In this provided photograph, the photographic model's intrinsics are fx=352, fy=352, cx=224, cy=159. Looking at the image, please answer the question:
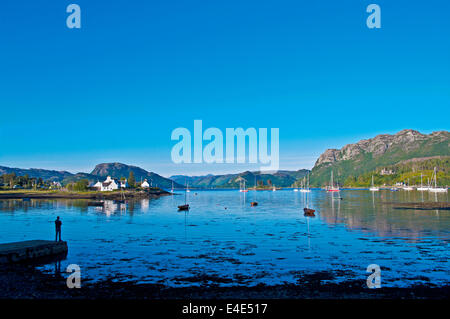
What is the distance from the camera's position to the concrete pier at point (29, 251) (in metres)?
39.5

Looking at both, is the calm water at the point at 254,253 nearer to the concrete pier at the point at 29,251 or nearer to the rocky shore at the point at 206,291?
the rocky shore at the point at 206,291

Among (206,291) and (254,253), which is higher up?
(206,291)

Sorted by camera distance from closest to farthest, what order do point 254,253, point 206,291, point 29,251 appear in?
point 206,291
point 29,251
point 254,253

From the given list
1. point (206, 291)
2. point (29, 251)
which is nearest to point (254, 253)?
point (206, 291)

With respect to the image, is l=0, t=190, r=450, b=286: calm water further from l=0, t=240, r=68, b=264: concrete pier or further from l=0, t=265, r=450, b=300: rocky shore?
l=0, t=240, r=68, b=264: concrete pier

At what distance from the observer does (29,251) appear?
41125 millimetres

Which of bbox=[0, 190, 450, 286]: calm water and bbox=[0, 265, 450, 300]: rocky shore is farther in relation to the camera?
bbox=[0, 190, 450, 286]: calm water

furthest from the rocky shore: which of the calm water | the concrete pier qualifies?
the concrete pier

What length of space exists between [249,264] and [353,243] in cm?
2219

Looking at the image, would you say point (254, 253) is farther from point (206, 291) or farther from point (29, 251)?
point (29, 251)

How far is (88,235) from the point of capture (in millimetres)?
64750

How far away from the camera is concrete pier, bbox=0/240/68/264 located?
39.5m
